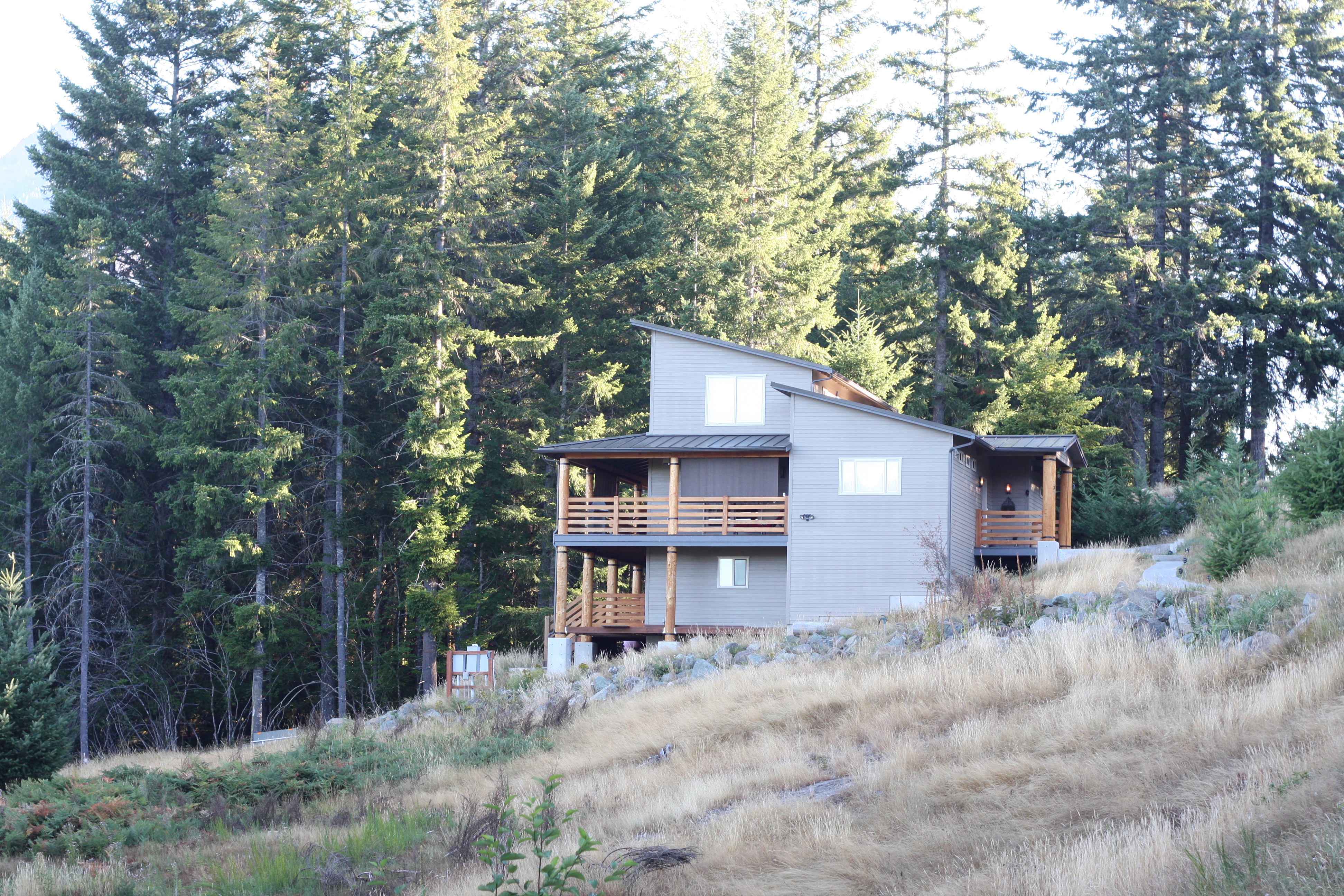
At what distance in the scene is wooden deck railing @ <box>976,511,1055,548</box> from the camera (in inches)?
1271

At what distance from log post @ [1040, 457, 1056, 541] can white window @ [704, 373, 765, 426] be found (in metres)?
7.48

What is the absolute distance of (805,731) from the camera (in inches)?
566

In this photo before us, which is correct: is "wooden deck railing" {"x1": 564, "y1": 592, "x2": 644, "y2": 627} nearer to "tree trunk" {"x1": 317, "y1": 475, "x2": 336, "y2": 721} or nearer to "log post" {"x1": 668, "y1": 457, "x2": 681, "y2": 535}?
"log post" {"x1": 668, "y1": 457, "x2": 681, "y2": 535}

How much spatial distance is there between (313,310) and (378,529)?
7.90 meters

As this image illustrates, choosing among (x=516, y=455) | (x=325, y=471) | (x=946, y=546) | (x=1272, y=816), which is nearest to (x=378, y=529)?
(x=325, y=471)

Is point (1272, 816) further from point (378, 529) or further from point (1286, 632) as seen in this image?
point (378, 529)

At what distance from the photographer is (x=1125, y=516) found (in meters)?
35.9

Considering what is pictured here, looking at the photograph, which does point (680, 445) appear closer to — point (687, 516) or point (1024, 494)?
point (687, 516)

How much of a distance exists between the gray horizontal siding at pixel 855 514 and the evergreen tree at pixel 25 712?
1606 cm

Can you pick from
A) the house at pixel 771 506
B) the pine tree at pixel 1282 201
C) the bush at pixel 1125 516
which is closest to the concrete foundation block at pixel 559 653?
the house at pixel 771 506

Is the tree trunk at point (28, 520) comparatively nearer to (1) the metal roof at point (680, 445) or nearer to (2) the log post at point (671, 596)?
Answer: (1) the metal roof at point (680, 445)

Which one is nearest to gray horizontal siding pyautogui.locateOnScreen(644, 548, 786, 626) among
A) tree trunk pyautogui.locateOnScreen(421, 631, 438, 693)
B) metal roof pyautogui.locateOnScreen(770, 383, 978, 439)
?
metal roof pyautogui.locateOnScreen(770, 383, 978, 439)

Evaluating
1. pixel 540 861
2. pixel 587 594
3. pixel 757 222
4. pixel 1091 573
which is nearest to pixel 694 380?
pixel 587 594

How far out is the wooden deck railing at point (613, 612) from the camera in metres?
31.9
